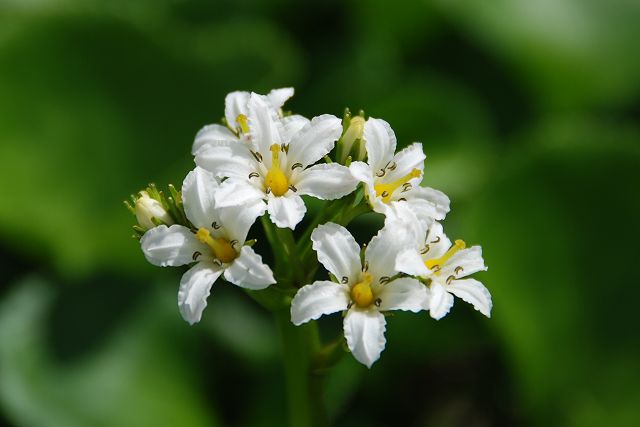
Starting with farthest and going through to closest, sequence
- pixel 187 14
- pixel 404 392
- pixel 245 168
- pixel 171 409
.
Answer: pixel 187 14 → pixel 404 392 → pixel 171 409 → pixel 245 168

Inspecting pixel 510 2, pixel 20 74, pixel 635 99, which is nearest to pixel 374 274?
pixel 20 74

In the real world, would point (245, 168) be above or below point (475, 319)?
below

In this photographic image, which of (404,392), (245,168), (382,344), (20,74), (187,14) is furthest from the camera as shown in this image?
(187,14)

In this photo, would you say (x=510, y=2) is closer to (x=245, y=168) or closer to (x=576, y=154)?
(x=576, y=154)

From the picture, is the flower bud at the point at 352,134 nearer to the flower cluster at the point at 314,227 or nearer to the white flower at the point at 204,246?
the flower cluster at the point at 314,227

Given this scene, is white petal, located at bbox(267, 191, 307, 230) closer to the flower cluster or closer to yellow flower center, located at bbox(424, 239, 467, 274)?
the flower cluster

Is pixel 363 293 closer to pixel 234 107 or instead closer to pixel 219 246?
pixel 219 246

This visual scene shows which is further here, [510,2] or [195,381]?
[510,2]

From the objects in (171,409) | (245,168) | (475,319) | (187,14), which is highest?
(187,14)
